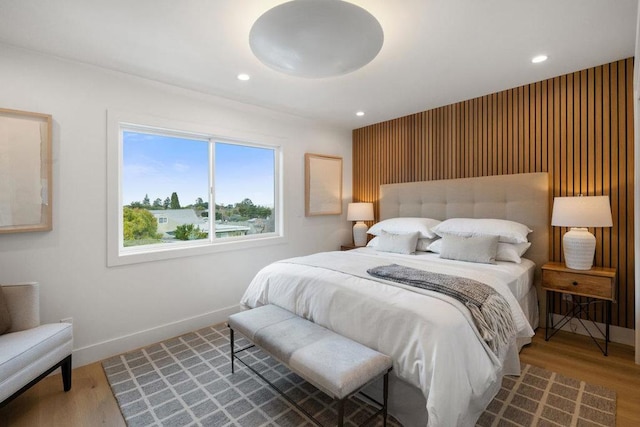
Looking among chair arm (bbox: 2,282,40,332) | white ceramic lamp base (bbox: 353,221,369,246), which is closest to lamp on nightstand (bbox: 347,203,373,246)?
white ceramic lamp base (bbox: 353,221,369,246)

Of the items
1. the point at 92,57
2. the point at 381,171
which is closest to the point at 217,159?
the point at 92,57

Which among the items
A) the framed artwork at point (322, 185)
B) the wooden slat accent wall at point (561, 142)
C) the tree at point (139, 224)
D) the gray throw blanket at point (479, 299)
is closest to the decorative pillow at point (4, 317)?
the tree at point (139, 224)

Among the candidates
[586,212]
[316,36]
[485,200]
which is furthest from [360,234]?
[316,36]

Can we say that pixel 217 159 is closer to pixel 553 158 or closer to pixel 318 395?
pixel 318 395

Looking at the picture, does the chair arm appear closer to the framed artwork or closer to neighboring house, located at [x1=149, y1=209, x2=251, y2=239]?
neighboring house, located at [x1=149, y1=209, x2=251, y2=239]

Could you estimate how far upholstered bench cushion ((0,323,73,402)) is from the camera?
64.6 inches

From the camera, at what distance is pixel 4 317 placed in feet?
6.34

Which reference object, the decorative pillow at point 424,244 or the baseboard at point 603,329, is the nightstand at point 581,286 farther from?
the decorative pillow at point 424,244

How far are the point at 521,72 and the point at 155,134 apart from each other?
3565 mm

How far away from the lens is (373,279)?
2182 millimetres

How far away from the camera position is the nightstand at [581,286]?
2.45 m

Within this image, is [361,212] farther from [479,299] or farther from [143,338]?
[143,338]

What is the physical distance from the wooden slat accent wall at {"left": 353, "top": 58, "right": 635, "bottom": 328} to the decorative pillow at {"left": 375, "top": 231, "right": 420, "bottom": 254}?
40.1 inches

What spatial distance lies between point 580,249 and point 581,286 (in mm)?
311
